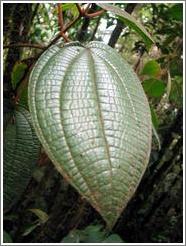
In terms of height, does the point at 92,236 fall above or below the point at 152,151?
below

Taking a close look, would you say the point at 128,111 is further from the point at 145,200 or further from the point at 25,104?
the point at 145,200

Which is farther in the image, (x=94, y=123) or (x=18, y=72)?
(x=18, y=72)

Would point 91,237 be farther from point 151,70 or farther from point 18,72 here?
point 18,72

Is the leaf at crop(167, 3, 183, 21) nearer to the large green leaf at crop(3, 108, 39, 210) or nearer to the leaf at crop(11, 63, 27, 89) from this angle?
the leaf at crop(11, 63, 27, 89)

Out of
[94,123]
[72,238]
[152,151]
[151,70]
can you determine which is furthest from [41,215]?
[152,151]

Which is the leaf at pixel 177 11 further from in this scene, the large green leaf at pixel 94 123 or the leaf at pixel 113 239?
the large green leaf at pixel 94 123

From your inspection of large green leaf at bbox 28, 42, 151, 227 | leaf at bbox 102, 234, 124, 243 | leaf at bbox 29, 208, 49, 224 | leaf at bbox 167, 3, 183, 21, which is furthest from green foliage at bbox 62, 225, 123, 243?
large green leaf at bbox 28, 42, 151, 227

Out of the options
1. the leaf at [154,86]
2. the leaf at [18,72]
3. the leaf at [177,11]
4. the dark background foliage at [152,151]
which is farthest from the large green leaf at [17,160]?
the leaf at [177,11]

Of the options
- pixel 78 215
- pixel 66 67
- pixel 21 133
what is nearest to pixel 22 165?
pixel 21 133
